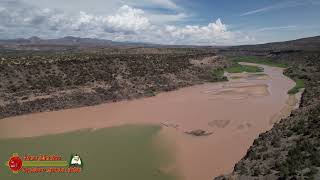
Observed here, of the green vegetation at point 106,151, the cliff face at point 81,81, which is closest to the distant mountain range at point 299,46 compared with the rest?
the cliff face at point 81,81

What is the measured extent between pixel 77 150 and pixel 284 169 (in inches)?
512

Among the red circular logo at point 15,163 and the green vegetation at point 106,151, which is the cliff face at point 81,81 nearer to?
the green vegetation at point 106,151

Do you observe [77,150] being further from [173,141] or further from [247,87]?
[247,87]

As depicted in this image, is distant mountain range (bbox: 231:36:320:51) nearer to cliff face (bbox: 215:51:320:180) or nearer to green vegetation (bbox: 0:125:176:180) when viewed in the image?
cliff face (bbox: 215:51:320:180)

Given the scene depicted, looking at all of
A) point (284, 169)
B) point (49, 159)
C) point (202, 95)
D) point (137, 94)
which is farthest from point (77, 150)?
point (202, 95)

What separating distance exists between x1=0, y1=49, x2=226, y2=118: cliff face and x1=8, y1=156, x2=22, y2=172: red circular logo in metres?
11.8

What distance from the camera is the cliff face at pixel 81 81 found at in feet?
112

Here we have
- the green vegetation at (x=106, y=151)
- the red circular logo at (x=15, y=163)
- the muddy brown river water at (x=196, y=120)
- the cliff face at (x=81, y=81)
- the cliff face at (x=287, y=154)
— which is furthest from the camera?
the cliff face at (x=81, y=81)

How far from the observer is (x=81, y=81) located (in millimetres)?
40156

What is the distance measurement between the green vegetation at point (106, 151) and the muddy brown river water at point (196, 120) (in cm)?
124

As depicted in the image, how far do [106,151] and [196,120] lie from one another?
10.1m

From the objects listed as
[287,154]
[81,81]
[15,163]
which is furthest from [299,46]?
[15,163]

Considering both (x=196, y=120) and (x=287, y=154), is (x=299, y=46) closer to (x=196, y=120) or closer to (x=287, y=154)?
(x=196, y=120)

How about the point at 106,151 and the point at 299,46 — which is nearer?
the point at 106,151
